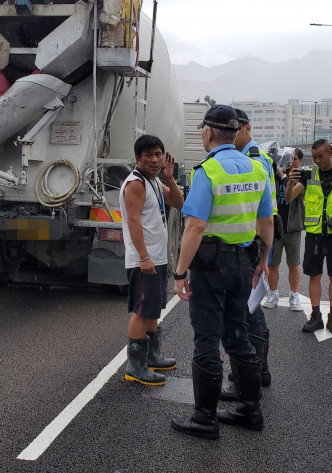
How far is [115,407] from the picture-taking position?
12.3 feet

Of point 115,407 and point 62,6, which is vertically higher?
point 62,6

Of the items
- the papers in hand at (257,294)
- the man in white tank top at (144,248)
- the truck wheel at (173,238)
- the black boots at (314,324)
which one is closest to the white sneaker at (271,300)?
the black boots at (314,324)

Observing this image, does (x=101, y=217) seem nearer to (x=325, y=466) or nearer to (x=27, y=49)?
(x=27, y=49)

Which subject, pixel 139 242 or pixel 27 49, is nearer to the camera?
pixel 139 242

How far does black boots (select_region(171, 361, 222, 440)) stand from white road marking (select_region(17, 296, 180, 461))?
0.69 metres

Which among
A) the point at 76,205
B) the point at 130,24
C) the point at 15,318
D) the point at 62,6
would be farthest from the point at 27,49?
the point at 15,318

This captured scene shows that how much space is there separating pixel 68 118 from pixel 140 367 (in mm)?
2833

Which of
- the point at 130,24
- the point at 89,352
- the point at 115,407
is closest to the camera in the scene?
the point at 115,407

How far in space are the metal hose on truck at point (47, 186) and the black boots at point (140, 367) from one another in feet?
6.56

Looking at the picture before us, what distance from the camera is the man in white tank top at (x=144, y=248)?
401 cm

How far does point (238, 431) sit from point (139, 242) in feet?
4.59

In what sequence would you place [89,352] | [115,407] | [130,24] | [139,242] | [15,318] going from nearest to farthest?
1. [115,407]
2. [139,242]
3. [89,352]
4. [130,24]
5. [15,318]

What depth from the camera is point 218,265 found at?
332 cm

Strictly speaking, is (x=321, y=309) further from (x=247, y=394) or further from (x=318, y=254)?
(x=247, y=394)
